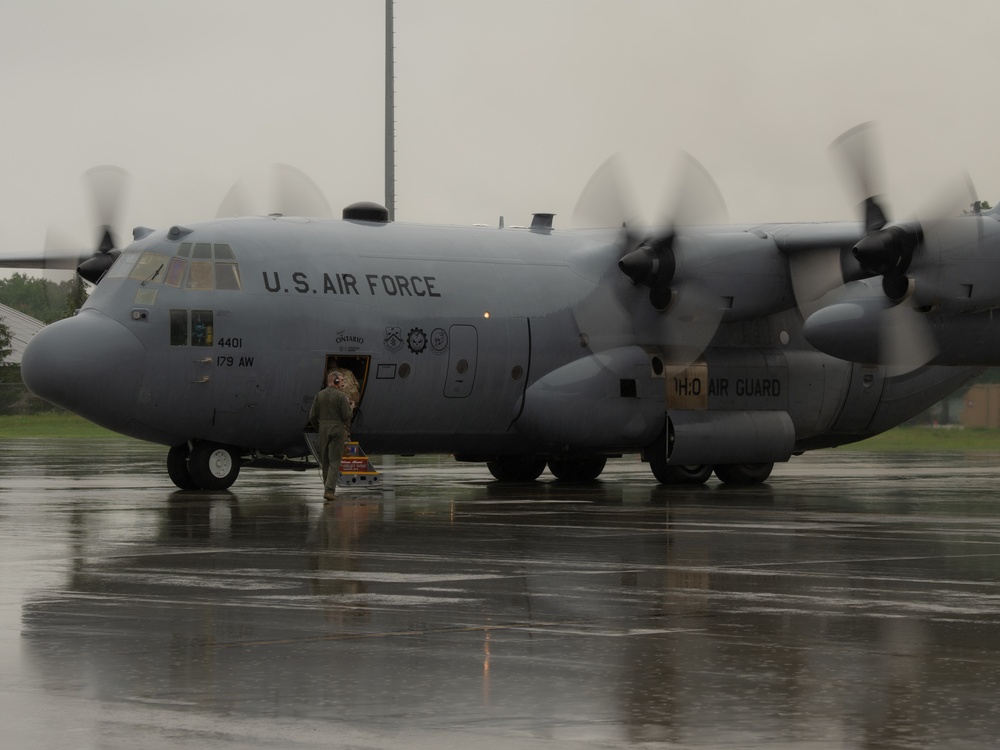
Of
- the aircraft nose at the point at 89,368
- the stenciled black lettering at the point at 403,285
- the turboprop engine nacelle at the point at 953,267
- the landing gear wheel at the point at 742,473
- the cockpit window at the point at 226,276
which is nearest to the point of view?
the aircraft nose at the point at 89,368

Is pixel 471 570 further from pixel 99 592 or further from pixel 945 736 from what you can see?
pixel 945 736

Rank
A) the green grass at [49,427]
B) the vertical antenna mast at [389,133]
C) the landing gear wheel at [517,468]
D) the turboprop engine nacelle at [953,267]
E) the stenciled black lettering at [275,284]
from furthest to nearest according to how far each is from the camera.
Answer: the green grass at [49,427] → the vertical antenna mast at [389,133] → the landing gear wheel at [517,468] → the stenciled black lettering at [275,284] → the turboprop engine nacelle at [953,267]

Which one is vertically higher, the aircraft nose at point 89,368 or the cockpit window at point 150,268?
the cockpit window at point 150,268

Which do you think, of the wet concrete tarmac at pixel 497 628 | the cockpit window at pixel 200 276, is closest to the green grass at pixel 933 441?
the cockpit window at pixel 200 276

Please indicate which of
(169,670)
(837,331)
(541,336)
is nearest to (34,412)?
(541,336)

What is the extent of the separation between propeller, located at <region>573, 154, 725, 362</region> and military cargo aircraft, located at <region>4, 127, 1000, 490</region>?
39 millimetres

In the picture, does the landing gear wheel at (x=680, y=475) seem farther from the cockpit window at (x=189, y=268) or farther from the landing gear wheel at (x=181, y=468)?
the cockpit window at (x=189, y=268)

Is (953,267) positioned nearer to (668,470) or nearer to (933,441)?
(668,470)

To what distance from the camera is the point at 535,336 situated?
81.0 ft

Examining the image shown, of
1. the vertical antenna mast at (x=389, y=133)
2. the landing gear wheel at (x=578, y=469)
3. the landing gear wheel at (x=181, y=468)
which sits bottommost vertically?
the landing gear wheel at (x=578, y=469)

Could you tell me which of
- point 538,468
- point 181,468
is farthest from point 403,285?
point 538,468

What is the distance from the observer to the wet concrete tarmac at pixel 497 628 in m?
6.31

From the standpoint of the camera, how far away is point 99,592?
1071 centimetres

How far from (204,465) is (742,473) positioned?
30.4ft
